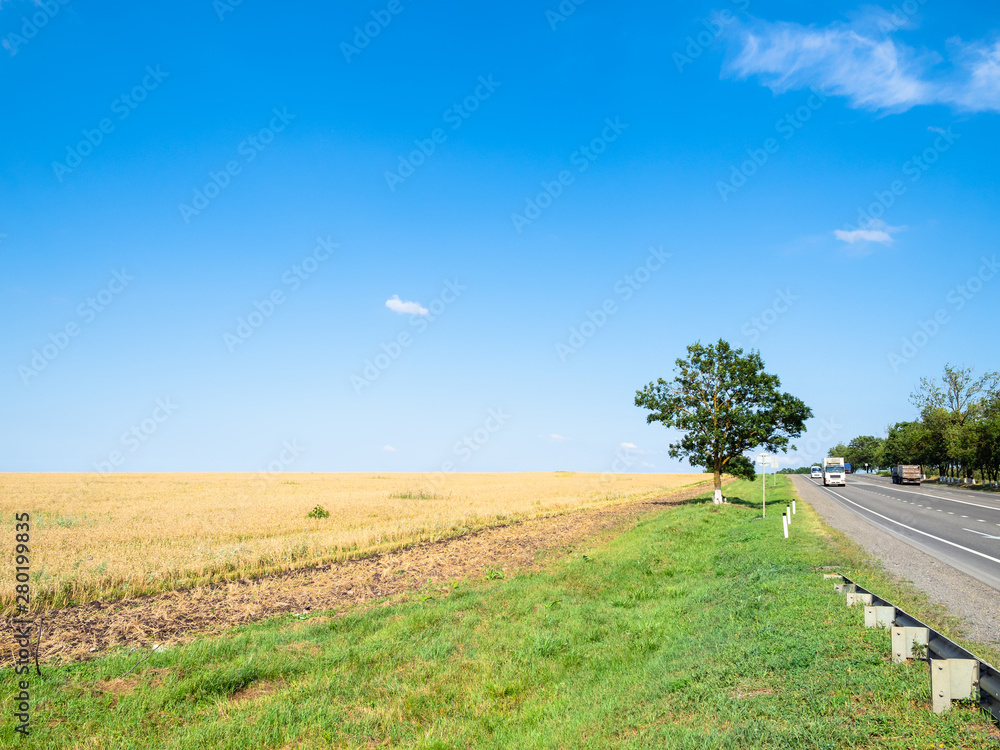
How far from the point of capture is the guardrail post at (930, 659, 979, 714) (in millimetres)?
5656

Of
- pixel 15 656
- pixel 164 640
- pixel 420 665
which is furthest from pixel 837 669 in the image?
pixel 15 656

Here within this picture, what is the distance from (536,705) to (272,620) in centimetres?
720

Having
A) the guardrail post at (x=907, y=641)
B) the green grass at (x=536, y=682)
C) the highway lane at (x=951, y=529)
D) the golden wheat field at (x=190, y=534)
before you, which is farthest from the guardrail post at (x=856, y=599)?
the golden wheat field at (x=190, y=534)

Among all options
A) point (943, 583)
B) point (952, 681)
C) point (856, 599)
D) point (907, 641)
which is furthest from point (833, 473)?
point (952, 681)

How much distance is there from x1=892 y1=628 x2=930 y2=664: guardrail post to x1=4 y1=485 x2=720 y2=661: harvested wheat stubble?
10.9m

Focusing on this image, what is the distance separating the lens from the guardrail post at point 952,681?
18.6 feet

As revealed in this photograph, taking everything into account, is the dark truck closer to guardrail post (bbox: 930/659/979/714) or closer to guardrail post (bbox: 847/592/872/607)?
guardrail post (bbox: 847/592/872/607)

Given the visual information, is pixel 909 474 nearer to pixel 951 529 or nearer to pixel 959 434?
pixel 959 434

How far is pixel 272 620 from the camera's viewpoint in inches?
499

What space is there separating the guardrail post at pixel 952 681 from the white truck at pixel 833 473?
7472cm

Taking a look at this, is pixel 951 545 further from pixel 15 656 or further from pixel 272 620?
pixel 15 656

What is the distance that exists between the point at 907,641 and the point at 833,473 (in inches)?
2969

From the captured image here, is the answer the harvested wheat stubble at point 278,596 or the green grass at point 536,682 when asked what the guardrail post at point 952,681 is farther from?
the harvested wheat stubble at point 278,596

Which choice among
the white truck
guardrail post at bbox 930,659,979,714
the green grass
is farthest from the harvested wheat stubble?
the white truck
